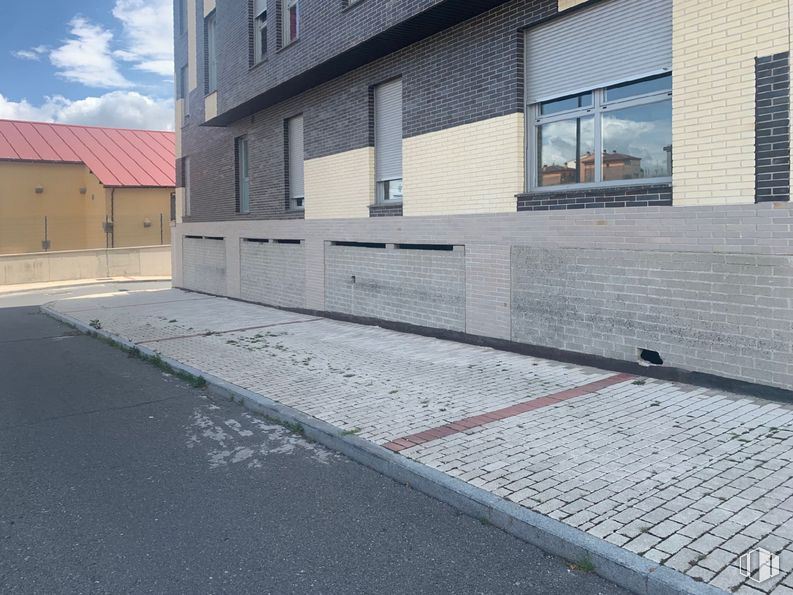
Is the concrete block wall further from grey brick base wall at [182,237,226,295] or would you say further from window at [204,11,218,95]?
window at [204,11,218,95]

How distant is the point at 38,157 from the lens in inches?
1347

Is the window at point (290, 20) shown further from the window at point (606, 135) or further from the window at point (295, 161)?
the window at point (606, 135)

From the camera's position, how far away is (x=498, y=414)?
6148 millimetres

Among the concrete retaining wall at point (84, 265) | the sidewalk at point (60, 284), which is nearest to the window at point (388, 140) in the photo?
the sidewalk at point (60, 284)

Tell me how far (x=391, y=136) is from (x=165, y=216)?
27.3m

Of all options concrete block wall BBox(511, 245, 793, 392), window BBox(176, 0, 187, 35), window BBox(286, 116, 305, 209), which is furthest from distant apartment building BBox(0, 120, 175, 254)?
concrete block wall BBox(511, 245, 793, 392)

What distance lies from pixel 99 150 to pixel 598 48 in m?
35.2

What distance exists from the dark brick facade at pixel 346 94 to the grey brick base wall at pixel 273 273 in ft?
2.72

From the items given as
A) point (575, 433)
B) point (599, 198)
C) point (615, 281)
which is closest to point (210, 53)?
point (599, 198)

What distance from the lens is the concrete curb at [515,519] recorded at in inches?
130

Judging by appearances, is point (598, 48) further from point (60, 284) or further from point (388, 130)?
point (60, 284)

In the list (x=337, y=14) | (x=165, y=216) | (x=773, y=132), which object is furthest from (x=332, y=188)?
(x=165, y=216)

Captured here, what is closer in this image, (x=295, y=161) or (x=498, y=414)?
(x=498, y=414)

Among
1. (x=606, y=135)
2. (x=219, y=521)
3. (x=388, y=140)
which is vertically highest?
(x=388, y=140)
